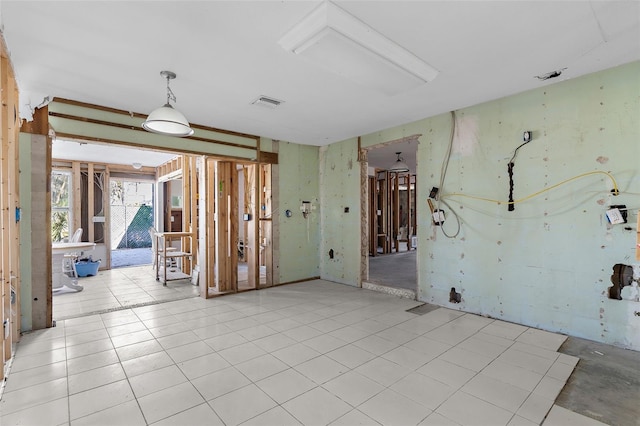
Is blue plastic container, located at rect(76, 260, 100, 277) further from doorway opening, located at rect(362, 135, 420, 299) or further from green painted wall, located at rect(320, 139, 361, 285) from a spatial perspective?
doorway opening, located at rect(362, 135, 420, 299)

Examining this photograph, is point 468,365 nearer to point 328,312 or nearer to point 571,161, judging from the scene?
point 328,312

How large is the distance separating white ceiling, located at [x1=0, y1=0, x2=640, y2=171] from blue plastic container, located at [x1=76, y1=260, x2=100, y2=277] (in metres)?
4.13

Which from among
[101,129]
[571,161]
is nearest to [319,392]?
[571,161]

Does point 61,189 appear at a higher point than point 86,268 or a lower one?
higher

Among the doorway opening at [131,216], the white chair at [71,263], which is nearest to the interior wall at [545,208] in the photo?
the white chair at [71,263]

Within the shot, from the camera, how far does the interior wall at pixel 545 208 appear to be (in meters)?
2.84

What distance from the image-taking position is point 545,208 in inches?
129

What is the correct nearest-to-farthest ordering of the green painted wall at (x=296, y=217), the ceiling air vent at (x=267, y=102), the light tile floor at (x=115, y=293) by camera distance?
the ceiling air vent at (x=267, y=102), the light tile floor at (x=115, y=293), the green painted wall at (x=296, y=217)

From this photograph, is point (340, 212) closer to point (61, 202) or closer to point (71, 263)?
point (71, 263)

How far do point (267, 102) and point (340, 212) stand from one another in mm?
2663

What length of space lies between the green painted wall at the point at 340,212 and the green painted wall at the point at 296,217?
0.57 ft

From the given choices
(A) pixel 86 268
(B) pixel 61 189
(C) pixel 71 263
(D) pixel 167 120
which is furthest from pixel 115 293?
(B) pixel 61 189

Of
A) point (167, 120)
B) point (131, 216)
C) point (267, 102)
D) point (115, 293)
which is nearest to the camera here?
point (167, 120)

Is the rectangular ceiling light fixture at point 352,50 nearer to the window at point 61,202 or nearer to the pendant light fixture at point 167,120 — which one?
the pendant light fixture at point 167,120
